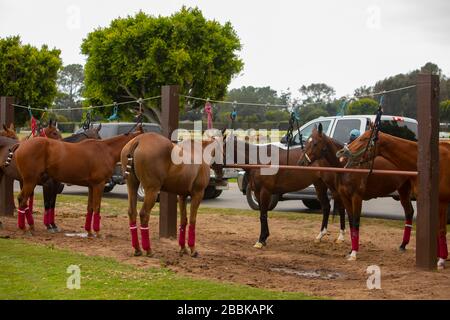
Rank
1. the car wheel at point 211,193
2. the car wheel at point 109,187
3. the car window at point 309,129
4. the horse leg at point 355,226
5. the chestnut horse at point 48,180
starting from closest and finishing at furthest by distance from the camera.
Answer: the horse leg at point 355,226
the chestnut horse at point 48,180
the car window at point 309,129
the car wheel at point 211,193
the car wheel at point 109,187

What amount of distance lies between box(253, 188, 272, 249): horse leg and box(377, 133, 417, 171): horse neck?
2.62 m

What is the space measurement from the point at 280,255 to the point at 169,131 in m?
3.07

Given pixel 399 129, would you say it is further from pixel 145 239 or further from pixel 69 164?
pixel 69 164

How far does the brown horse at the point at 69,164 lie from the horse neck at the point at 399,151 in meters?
4.39

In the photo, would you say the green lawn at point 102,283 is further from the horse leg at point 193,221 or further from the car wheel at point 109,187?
the car wheel at point 109,187

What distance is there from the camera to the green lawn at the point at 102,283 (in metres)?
6.82

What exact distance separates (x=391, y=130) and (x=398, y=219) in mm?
2321

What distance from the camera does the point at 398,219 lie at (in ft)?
50.3

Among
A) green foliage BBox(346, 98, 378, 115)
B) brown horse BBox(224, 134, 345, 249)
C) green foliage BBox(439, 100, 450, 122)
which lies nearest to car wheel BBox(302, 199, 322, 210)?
brown horse BBox(224, 134, 345, 249)

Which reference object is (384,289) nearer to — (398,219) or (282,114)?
(398,219)

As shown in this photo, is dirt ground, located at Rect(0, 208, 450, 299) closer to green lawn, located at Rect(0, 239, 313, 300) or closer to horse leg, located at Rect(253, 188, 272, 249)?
horse leg, located at Rect(253, 188, 272, 249)

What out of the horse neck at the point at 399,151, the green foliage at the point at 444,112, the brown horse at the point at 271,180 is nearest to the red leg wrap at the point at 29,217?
the brown horse at the point at 271,180

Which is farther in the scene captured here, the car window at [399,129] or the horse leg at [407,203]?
the car window at [399,129]

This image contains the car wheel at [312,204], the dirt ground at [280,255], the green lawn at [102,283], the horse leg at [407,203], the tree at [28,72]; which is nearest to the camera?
the green lawn at [102,283]
